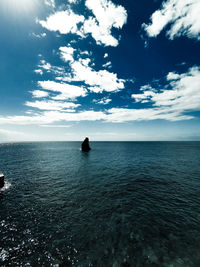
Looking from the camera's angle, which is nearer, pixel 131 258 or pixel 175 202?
pixel 131 258

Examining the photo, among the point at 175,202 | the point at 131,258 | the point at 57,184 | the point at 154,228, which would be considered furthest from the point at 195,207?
the point at 57,184

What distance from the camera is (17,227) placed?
10742 millimetres

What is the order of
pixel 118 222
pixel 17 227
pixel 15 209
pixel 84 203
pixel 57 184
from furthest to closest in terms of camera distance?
1. pixel 57 184
2. pixel 84 203
3. pixel 15 209
4. pixel 118 222
5. pixel 17 227

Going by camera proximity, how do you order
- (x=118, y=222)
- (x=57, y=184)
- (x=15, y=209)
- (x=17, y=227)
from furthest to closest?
(x=57, y=184) → (x=15, y=209) → (x=118, y=222) → (x=17, y=227)

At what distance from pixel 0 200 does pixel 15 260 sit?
1122cm

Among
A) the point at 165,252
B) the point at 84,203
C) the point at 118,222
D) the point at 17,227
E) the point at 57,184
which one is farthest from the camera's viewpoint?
the point at 57,184

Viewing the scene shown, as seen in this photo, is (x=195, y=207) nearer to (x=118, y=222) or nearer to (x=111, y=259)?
(x=118, y=222)

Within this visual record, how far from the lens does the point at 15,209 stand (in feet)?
44.6

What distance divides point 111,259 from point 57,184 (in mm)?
16409

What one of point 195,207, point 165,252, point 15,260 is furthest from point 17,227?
point 195,207

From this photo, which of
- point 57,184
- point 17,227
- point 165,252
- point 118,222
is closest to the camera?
point 165,252

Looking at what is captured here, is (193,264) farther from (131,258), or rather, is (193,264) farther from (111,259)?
(111,259)

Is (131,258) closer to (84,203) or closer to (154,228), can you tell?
(154,228)

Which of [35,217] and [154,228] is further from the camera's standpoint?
[35,217]
